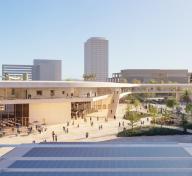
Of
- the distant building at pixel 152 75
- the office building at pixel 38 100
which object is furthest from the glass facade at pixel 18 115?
the distant building at pixel 152 75

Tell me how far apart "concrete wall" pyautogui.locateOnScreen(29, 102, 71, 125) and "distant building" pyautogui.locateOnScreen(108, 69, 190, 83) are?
93913 mm

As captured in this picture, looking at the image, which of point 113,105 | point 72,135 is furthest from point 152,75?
point 72,135

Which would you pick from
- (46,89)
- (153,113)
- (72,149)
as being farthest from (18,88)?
(72,149)

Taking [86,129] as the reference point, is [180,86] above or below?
above

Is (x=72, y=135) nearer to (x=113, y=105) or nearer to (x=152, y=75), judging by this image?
(x=113, y=105)

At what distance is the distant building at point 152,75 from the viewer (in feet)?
489

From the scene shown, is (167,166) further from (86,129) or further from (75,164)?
(86,129)

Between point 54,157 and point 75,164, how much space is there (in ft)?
5.75

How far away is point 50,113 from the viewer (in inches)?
2050

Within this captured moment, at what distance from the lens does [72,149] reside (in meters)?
21.2

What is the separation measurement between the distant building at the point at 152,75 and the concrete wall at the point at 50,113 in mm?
93913

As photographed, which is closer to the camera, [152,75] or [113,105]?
[113,105]

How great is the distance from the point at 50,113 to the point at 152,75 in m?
104

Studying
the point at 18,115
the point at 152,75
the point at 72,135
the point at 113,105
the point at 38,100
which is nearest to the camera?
the point at 72,135
